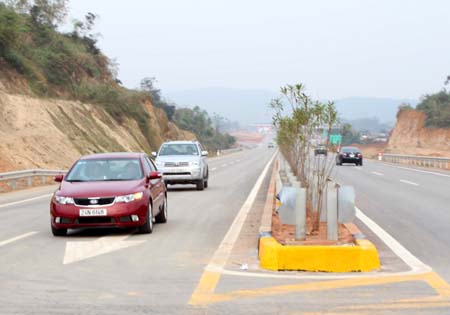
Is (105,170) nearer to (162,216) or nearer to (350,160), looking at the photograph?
(162,216)

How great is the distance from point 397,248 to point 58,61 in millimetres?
53439

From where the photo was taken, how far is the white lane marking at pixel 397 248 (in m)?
9.98

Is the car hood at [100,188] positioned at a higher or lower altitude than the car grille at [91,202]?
higher

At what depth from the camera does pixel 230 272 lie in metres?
9.66

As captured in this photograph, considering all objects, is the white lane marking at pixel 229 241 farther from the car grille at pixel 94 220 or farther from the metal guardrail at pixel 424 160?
the metal guardrail at pixel 424 160

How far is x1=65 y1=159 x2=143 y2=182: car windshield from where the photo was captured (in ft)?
48.1

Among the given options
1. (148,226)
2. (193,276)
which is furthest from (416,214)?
(193,276)

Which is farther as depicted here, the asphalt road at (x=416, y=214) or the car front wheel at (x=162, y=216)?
the car front wheel at (x=162, y=216)

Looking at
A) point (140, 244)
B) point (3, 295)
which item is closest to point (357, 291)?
point (3, 295)

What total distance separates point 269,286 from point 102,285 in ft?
5.94

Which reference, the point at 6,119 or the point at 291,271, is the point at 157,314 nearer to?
the point at 291,271

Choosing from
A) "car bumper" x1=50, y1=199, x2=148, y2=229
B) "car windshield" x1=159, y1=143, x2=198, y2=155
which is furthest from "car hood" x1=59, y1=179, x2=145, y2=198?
"car windshield" x1=159, y1=143, x2=198, y2=155

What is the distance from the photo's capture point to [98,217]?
13492 millimetres

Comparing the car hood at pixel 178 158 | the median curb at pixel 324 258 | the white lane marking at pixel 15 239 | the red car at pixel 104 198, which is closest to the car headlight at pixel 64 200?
the red car at pixel 104 198
